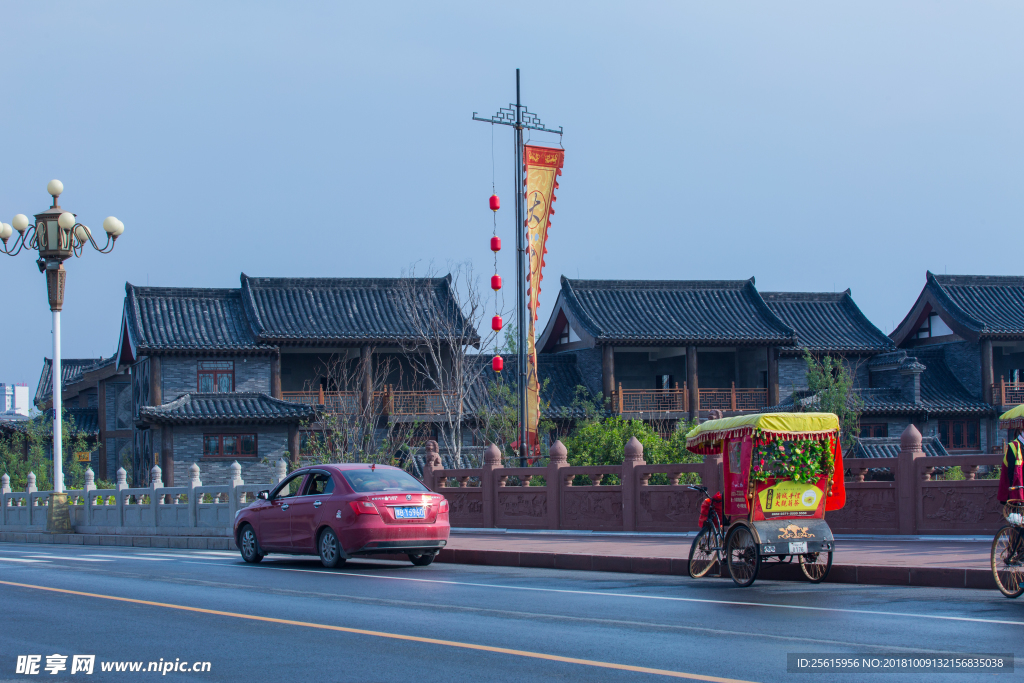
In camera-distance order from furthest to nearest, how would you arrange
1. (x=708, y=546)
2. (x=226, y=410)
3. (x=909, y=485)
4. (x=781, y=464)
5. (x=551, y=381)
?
(x=551, y=381), (x=226, y=410), (x=909, y=485), (x=708, y=546), (x=781, y=464)

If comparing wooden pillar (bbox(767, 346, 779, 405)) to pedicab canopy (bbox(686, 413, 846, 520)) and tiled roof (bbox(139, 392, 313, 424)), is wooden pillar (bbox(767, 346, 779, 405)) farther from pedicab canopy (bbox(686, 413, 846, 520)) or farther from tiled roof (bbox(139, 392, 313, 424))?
pedicab canopy (bbox(686, 413, 846, 520))

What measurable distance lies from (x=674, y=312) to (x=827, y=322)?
23.6 feet

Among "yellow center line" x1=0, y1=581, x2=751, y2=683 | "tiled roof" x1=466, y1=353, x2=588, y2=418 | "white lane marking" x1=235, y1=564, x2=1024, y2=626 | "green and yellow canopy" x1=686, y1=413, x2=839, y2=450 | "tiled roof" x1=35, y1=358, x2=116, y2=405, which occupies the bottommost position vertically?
"white lane marking" x1=235, y1=564, x2=1024, y2=626

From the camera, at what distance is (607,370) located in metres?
44.1

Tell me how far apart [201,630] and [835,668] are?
516 cm

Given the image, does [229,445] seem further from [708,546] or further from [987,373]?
[708,546]

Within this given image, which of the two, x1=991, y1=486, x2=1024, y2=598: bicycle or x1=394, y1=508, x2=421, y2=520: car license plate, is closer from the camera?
x1=991, y1=486, x2=1024, y2=598: bicycle

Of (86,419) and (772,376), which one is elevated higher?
(772,376)

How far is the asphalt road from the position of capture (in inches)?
299

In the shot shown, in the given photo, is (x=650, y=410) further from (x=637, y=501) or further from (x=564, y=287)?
(x=637, y=501)

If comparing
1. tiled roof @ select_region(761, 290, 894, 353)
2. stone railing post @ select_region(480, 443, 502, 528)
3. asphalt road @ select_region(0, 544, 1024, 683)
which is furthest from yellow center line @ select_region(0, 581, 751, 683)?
tiled roof @ select_region(761, 290, 894, 353)

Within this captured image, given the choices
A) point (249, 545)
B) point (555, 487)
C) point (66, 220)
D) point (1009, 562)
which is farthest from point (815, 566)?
point (66, 220)

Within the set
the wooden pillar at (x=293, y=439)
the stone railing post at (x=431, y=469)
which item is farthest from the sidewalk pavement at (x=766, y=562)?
the wooden pillar at (x=293, y=439)

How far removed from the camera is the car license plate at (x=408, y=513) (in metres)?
15.4
